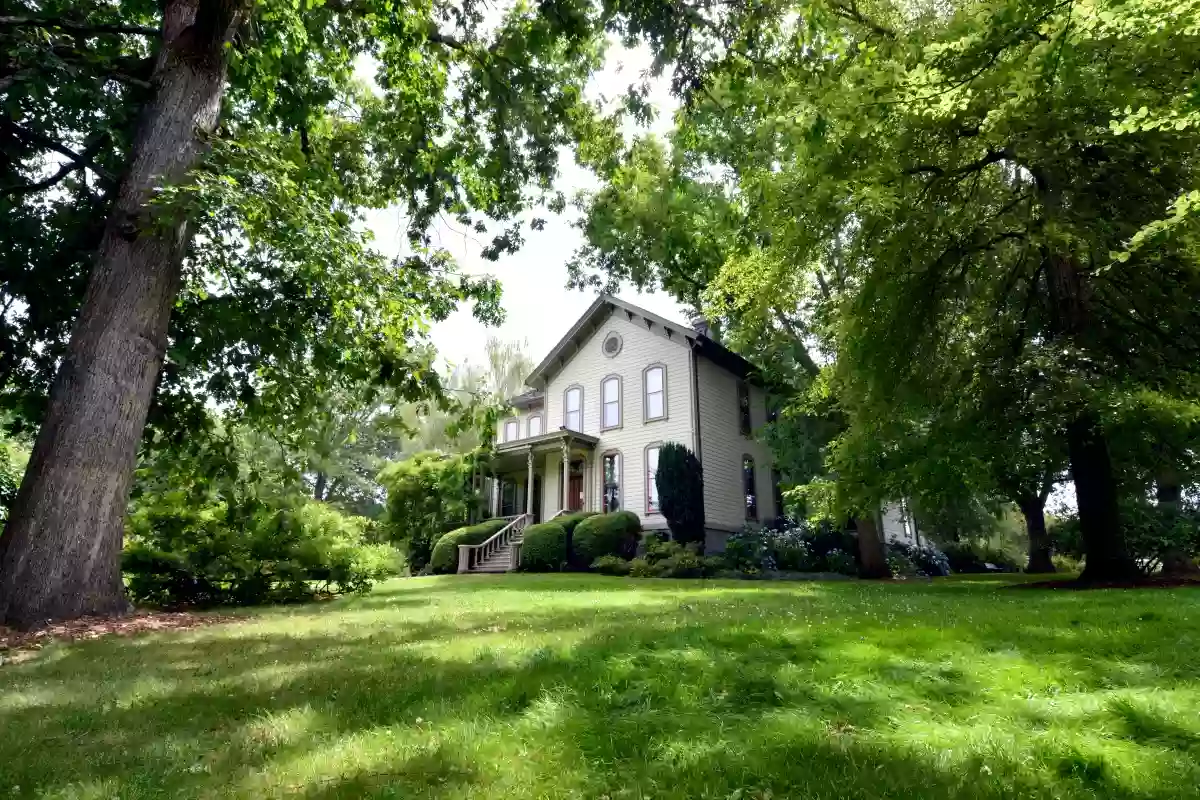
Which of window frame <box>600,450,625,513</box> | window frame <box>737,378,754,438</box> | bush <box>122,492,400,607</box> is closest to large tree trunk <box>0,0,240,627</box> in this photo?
bush <box>122,492,400,607</box>

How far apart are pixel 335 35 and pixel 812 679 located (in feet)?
38.6

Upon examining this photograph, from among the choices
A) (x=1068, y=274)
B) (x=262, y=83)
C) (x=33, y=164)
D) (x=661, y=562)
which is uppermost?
(x=262, y=83)

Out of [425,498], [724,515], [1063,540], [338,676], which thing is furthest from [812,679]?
[1063,540]

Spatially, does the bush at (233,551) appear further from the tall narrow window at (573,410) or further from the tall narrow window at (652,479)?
the tall narrow window at (573,410)

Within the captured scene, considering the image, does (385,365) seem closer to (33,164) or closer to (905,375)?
(33,164)

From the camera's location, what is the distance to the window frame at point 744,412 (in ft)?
84.6

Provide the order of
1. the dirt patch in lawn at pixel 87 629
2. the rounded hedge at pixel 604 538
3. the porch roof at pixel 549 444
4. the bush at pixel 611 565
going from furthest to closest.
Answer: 1. the porch roof at pixel 549 444
2. the rounded hedge at pixel 604 538
3. the bush at pixel 611 565
4. the dirt patch in lawn at pixel 87 629

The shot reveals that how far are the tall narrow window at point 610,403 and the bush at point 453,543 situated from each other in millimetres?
5674

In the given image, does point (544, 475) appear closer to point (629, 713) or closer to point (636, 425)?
point (636, 425)

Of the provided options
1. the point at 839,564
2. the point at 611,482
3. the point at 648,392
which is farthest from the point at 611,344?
the point at 839,564

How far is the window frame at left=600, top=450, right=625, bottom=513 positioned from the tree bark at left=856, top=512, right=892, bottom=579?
8.18 meters

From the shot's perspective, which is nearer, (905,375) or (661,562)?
(905,375)

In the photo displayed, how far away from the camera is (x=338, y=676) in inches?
178

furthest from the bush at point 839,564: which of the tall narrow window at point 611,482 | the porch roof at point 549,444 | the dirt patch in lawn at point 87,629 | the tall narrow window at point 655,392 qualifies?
the dirt patch in lawn at point 87,629
